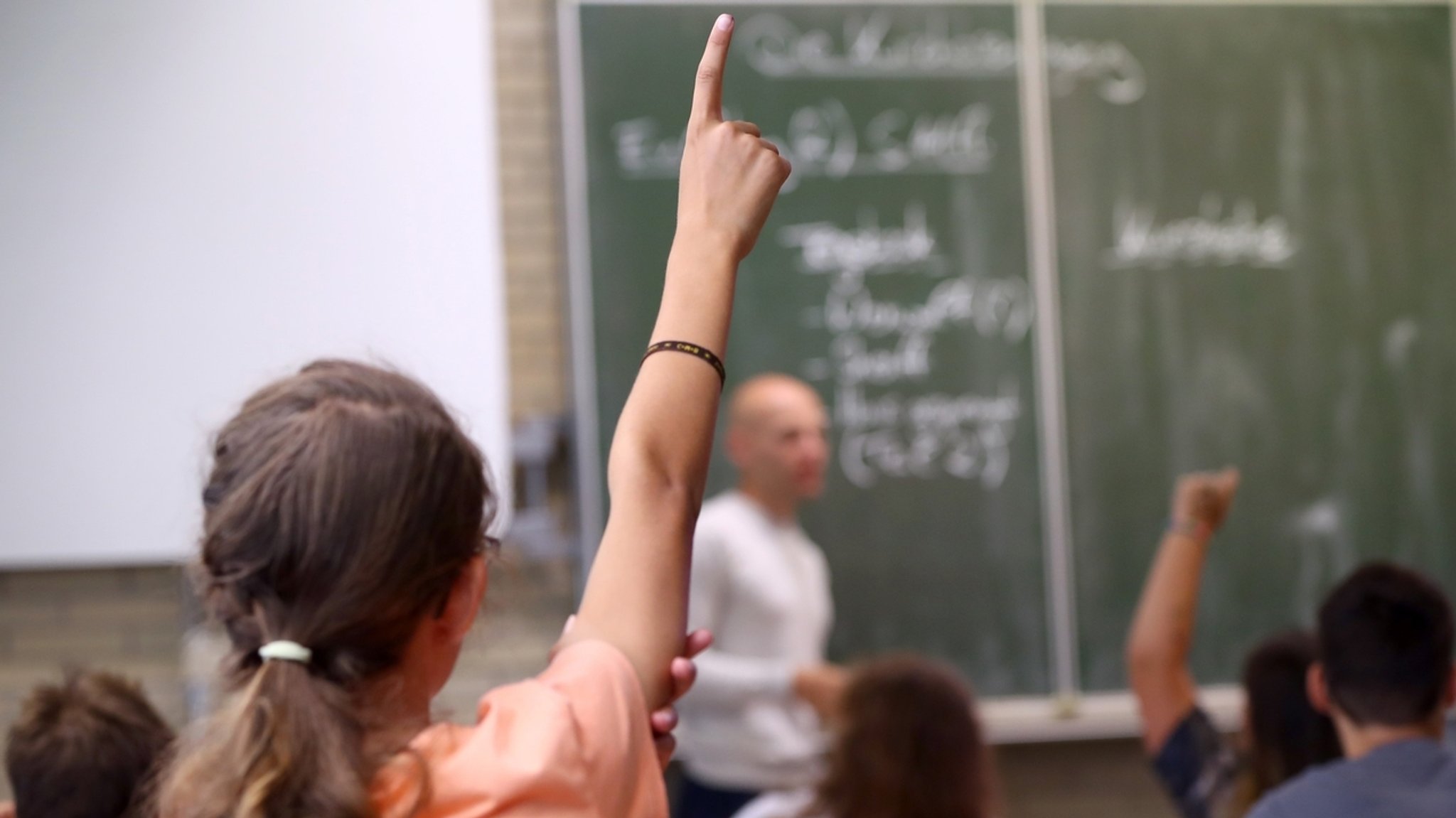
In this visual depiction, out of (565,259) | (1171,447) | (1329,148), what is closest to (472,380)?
(565,259)

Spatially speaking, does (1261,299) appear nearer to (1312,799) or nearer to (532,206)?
(532,206)

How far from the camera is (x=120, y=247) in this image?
9.64 ft

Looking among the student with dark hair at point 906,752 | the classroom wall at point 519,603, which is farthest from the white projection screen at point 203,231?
the student with dark hair at point 906,752

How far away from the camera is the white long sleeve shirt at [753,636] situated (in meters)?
3.00

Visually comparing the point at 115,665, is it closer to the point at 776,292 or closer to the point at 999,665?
the point at 776,292

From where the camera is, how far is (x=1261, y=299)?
3297 millimetres

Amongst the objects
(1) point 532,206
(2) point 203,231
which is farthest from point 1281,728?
(2) point 203,231

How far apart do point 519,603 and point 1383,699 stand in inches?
75.8

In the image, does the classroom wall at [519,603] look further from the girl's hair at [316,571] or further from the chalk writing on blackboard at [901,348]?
the girl's hair at [316,571]

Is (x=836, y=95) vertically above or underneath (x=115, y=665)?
above

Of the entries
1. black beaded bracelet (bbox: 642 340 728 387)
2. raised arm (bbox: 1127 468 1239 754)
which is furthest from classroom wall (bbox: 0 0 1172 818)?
black beaded bracelet (bbox: 642 340 728 387)

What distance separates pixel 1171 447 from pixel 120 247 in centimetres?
229

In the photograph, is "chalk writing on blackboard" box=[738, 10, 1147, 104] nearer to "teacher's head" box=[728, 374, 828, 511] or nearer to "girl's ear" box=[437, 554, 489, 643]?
"teacher's head" box=[728, 374, 828, 511]

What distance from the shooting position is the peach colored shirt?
2.56 ft
